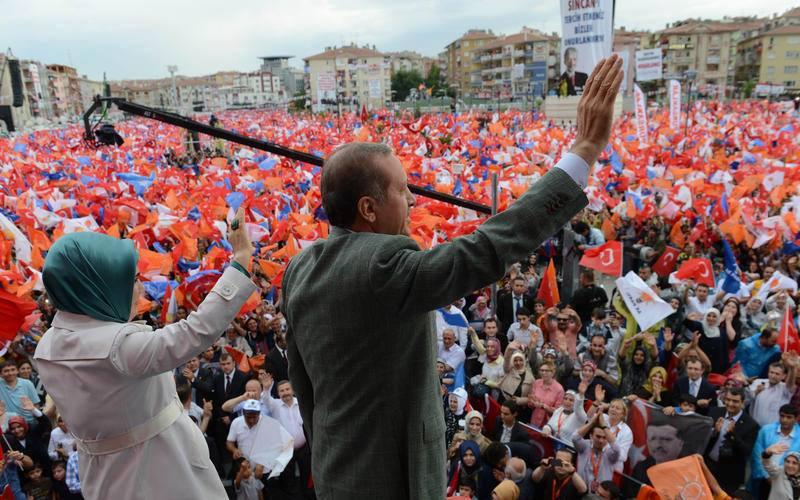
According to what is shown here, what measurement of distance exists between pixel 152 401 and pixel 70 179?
15616 millimetres

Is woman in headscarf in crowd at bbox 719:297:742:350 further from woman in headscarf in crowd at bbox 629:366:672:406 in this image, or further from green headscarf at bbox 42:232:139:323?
green headscarf at bbox 42:232:139:323

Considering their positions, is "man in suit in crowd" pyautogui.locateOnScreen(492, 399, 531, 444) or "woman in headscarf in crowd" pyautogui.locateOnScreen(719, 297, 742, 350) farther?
"woman in headscarf in crowd" pyautogui.locateOnScreen(719, 297, 742, 350)

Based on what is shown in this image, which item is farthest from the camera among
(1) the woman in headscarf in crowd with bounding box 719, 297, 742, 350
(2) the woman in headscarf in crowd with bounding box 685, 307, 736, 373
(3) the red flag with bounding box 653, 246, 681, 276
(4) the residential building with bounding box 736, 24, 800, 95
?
(4) the residential building with bounding box 736, 24, 800, 95

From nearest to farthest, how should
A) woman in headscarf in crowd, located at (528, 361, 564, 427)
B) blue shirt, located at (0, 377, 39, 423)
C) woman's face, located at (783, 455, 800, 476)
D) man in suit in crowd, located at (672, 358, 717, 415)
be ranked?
woman's face, located at (783, 455, 800, 476) < blue shirt, located at (0, 377, 39, 423) < woman in headscarf in crowd, located at (528, 361, 564, 427) < man in suit in crowd, located at (672, 358, 717, 415)

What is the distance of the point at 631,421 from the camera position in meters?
5.03

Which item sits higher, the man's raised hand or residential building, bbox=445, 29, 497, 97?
residential building, bbox=445, 29, 497, 97

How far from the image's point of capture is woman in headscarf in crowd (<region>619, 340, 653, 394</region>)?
5.88 metres

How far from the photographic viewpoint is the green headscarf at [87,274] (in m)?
1.56

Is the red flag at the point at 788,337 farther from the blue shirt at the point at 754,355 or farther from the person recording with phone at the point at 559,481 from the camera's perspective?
the person recording with phone at the point at 559,481

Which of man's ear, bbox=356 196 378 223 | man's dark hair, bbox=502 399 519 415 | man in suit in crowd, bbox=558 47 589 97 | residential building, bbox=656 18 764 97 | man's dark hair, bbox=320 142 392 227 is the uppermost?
residential building, bbox=656 18 764 97

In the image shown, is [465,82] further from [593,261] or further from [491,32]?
[593,261]

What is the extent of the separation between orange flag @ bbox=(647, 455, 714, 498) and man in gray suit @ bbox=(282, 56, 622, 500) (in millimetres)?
3383

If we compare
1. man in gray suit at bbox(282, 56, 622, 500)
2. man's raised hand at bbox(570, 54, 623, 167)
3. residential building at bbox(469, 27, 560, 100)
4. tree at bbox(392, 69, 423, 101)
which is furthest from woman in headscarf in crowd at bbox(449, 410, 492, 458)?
tree at bbox(392, 69, 423, 101)

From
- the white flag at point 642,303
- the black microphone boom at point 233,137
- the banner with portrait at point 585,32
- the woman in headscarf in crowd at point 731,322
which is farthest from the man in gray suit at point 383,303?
the banner with portrait at point 585,32
